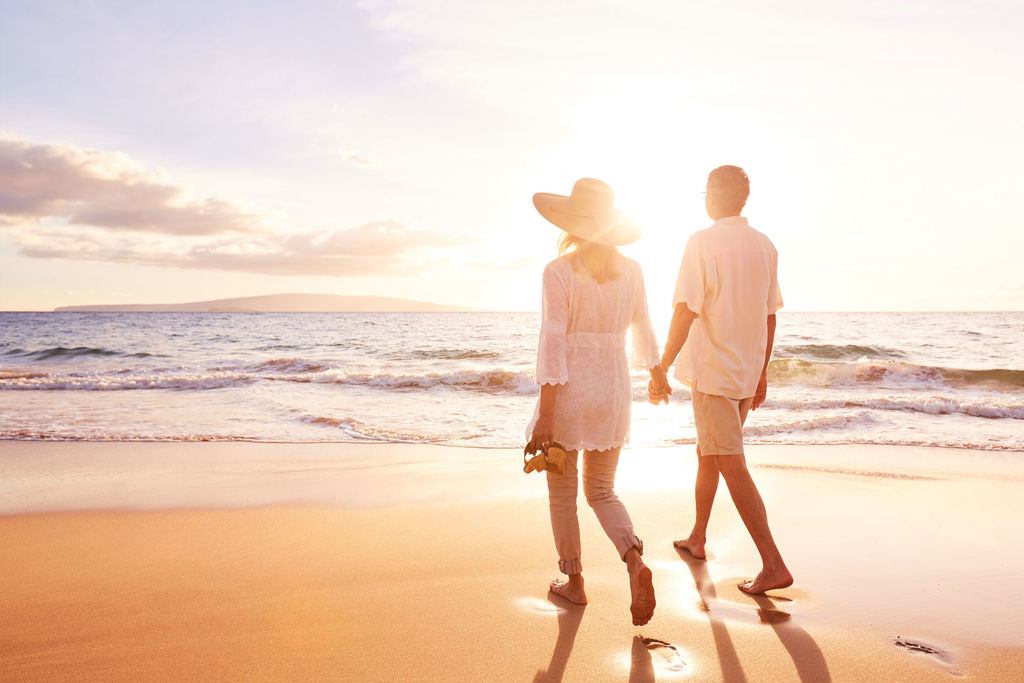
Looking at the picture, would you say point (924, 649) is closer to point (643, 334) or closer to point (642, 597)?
point (642, 597)

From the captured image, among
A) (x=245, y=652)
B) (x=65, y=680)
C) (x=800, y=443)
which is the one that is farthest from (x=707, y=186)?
(x=800, y=443)

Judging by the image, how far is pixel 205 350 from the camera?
90.1 feet

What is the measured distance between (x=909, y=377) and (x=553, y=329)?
16649mm

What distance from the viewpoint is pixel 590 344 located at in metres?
2.85

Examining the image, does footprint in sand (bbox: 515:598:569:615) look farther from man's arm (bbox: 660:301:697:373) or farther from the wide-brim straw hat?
the wide-brim straw hat

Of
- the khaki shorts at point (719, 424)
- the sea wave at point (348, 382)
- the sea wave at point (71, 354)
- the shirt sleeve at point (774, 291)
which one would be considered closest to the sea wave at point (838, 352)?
the sea wave at point (348, 382)

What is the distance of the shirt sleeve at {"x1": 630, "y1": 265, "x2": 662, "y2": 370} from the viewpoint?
301 cm

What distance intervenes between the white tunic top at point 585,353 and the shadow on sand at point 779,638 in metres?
0.95

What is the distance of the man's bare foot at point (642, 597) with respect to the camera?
2.63 metres

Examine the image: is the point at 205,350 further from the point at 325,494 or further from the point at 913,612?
the point at 913,612

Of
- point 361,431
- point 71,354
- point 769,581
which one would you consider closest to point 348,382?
point 361,431

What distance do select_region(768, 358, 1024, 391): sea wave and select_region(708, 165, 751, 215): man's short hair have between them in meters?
13.8

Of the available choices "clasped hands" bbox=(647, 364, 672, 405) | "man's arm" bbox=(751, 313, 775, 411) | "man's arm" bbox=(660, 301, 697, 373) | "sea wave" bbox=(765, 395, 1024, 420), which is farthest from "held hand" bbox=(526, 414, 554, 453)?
"sea wave" bbox=(765, 395, 1024, 420)

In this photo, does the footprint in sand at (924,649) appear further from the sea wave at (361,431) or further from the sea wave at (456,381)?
the sea wave at (456,381)
